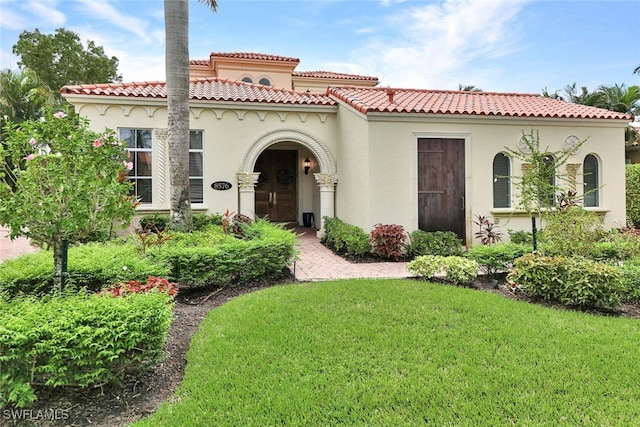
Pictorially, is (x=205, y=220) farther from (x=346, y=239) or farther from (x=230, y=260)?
(x=230, y=260)

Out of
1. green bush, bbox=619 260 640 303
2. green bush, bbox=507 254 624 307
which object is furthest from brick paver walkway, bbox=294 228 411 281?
green bush, bbox=619 260 640 303

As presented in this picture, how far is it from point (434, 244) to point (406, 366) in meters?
6.77

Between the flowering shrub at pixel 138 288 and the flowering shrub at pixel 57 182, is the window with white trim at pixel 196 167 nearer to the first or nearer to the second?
the flowering shrub at pixel 57 182

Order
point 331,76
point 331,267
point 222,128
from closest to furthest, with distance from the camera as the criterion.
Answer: point 331,267, point 222,128, point 331,76

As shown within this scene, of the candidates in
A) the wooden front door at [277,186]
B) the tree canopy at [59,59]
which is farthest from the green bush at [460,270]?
the tree canopy at [59,59]

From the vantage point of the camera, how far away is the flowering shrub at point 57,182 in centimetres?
456

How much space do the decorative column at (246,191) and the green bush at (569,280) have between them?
Answer: 8.47 meters

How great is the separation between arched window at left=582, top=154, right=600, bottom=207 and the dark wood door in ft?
14.9

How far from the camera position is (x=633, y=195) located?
15.4 m

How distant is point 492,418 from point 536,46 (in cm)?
1316

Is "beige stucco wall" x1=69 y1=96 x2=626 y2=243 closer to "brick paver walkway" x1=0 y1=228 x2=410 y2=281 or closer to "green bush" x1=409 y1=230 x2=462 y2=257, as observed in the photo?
"green bush" x1=409 y1=230 x2=462 y2=257

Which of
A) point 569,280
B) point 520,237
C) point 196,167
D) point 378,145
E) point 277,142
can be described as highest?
point 277,142

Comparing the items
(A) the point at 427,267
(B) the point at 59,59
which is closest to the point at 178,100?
(A) the point at 427,267

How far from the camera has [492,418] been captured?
121 inches
